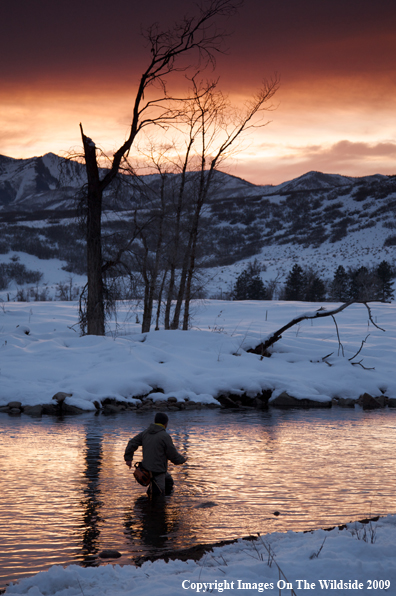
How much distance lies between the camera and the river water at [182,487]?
20.0ft

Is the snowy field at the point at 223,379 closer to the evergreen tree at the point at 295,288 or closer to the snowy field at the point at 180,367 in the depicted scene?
the snowy field at the point at 180,367

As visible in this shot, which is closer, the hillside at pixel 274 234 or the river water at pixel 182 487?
the river water at pixel 182 487

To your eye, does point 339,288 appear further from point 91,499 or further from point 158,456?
point 91,499

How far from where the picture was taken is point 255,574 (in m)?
4.57

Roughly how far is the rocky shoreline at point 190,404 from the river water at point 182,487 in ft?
4.91

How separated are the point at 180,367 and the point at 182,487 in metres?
10.3

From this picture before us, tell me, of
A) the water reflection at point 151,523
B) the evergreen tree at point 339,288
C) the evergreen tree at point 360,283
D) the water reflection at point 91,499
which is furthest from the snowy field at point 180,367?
the evergreen tree at point 339,288

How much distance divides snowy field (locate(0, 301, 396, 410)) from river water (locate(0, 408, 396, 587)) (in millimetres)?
3007

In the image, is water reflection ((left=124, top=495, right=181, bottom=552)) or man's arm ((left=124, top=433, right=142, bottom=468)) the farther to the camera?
man's arm ((left=124, top=433, right=142, bottom=468))

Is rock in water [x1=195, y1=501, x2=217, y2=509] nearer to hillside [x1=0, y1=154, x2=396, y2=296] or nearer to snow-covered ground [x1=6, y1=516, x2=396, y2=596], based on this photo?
snow-covered ground [x1=6, y1=516, x2=396, y2=596]

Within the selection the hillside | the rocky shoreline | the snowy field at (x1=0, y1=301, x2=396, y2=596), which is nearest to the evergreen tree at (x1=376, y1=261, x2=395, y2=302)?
Result: the hillside

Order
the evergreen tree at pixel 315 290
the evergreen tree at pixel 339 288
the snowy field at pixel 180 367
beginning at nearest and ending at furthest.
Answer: the snowy field at pixel 180 367, the evergreen tree at pixel 315 290, the evergreen tree at pixel 339 288

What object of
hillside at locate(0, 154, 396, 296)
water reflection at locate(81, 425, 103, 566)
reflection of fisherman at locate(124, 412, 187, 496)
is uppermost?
hillside at locate(0, 154, 396, 296)

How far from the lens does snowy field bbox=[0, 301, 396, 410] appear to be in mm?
16295
